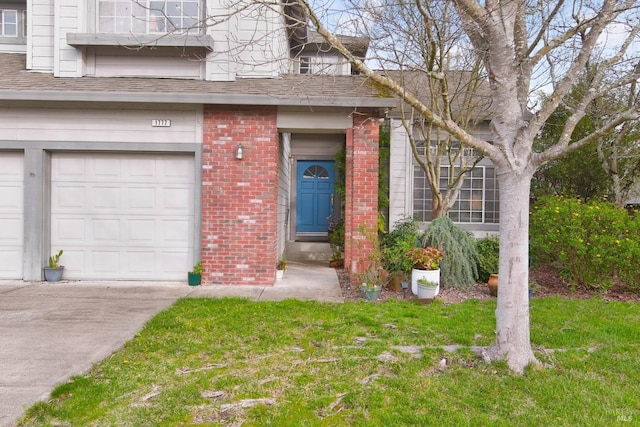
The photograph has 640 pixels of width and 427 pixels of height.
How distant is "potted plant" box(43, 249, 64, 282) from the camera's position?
754 centimetres

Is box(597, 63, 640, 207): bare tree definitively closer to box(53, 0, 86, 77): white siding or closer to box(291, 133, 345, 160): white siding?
box(291, 133, 345, 160): white siding

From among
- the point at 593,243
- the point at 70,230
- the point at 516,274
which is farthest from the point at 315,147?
the point at 516,274

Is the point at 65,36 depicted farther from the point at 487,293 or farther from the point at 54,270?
the point at 487,293

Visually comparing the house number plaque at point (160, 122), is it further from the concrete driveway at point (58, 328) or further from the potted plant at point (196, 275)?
the concrete driveway at point (58, 328)

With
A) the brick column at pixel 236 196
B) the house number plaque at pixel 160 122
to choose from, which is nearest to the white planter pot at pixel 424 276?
the brick column at pixel 236 196

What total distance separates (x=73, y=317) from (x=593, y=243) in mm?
7386

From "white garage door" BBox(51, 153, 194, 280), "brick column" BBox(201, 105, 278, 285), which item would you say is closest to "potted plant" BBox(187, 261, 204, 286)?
"brick column" BBox(201, 105, 278, 285)

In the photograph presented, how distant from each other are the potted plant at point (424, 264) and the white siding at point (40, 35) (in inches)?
277

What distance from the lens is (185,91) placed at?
7.32 m

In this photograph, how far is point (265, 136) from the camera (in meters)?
7.57

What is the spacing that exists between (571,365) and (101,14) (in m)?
8.68

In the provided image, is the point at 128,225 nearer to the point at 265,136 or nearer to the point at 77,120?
the point at 77,120

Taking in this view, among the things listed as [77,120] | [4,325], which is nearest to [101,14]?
[77,120]

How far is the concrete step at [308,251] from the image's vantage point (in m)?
10.9
